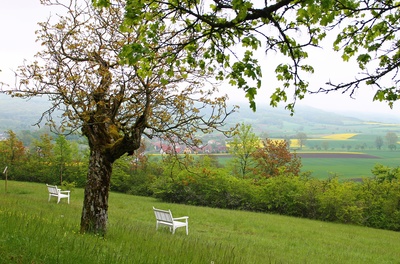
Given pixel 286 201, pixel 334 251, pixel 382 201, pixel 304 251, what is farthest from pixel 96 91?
pixel 382 201

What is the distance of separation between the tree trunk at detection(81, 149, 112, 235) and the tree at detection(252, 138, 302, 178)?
35376 mm

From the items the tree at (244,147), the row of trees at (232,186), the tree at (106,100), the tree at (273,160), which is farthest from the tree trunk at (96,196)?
the tree at (244,147)

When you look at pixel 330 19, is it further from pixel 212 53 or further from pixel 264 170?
pixel 264 170

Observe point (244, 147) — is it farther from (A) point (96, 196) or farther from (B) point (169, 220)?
(A) point (96, 196)

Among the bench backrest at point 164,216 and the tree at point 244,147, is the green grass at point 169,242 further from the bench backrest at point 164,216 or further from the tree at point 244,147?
the tree at point 244,147

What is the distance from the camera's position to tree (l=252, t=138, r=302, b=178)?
43.7 metres

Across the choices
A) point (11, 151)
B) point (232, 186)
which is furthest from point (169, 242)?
point (11, 151)

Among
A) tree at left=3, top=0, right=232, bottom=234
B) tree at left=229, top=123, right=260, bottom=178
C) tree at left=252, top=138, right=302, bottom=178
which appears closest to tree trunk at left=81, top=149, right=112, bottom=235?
tree at left=3, top=0, right=232, bottom=234

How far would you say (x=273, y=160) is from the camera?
44.2 metres

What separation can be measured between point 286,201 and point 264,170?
17094 millimetres

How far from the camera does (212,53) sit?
21.8ft

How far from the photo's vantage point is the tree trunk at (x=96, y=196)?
27.3ft

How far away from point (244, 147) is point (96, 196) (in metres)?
37.3

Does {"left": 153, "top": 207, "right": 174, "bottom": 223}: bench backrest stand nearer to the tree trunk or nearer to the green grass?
the green grass
